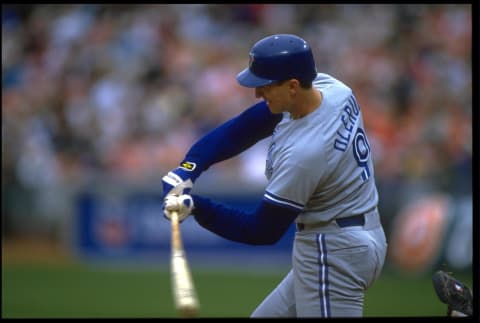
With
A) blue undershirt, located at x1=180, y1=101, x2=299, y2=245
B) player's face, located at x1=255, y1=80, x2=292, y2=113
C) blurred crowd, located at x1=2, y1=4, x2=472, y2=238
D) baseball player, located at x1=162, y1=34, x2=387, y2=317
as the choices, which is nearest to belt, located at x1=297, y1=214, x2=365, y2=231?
baseball player, located at x1=162, y1=34, x2=387, y2=317

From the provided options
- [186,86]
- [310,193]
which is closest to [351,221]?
[310,193]

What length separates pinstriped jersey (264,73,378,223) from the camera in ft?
14.1

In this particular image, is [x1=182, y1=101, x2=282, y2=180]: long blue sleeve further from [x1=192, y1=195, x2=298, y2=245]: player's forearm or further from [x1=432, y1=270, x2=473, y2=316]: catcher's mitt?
[x1=432, y1=270, x2=473, y2=316]: catcher's mitt

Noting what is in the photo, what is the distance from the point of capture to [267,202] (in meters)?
4.35

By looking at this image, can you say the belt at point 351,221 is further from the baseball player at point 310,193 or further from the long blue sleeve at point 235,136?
the long blue sleeve at point 235,136

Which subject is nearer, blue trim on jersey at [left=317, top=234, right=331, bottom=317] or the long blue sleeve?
blue trim on jersey at [left=317, top=234, right=331, bottom=317]

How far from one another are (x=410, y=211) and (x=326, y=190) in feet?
24.1

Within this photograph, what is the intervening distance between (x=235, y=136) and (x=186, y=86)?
32.0ft

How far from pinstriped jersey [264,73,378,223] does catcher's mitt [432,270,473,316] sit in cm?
60

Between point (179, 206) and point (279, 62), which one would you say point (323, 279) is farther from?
point (279, 62)

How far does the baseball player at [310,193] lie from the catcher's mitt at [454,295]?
16.0 inches

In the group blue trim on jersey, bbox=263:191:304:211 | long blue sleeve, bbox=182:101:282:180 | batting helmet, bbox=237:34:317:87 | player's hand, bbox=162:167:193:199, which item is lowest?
blue trim on jersey, bbox=263:191:304:211

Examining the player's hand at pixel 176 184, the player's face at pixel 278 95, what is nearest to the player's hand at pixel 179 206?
the player's hand at pixel 176 184

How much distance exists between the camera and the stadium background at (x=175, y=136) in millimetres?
11180
